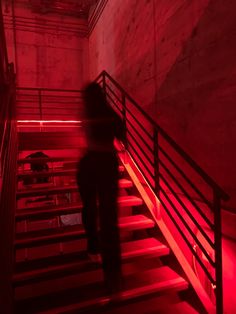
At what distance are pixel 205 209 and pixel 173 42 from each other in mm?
2055

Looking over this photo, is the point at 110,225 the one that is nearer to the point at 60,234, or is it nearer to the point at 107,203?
the point at 107,203

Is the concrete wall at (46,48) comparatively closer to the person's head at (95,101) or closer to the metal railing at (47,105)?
the metal railing at (47,105)

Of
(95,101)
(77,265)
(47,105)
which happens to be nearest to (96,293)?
(77,265)

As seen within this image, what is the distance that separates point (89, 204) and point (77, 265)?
0.54m

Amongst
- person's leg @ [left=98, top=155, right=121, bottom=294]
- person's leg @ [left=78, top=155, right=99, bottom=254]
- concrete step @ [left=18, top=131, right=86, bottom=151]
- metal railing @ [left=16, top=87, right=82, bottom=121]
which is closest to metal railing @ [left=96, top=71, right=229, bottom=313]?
person's leg @ [left=98, top=155, right=121, bottom=294]

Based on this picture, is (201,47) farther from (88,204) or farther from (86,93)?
(88,204)

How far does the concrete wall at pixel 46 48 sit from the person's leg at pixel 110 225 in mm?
5775

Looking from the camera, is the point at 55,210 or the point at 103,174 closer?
the point at 103,174

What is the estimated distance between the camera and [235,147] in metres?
2.40

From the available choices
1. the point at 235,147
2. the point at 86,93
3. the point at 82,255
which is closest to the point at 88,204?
the point at 82,255

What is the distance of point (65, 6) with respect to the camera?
7.30 metres

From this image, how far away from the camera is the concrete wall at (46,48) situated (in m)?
7.07

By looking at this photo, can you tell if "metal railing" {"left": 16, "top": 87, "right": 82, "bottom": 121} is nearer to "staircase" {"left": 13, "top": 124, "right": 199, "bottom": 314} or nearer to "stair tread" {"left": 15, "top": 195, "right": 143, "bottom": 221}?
"staircase" {"left": 13, "top": 124, "right": 199, "bottom": 314}

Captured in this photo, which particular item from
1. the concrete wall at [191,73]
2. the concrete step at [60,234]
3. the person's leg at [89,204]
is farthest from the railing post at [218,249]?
the person's leg at [89,204]
